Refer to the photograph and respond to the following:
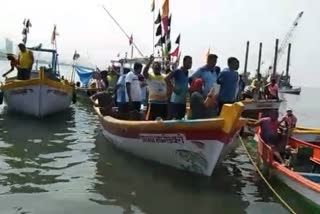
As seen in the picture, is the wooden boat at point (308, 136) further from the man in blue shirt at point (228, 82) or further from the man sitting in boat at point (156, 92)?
the man sitting in boat at point (156, 92)

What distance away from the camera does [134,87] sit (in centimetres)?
1389

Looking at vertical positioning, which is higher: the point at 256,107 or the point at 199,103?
the point at 199,103

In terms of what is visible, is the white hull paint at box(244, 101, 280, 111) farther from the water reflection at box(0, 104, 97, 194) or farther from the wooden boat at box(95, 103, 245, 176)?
the wooden boat at box(95, 103, 245, 176)

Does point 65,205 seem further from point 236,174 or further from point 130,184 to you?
point 236,174

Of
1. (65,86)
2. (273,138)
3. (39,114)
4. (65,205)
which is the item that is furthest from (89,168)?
(65,86)

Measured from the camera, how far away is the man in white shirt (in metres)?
13.3

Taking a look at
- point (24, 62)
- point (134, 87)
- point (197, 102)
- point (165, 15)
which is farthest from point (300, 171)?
point (165, 15)

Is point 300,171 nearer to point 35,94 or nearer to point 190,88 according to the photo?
point 190,88

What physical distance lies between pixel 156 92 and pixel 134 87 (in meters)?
1.97

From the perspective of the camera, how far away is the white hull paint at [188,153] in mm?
10047

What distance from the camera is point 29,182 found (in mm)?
9836

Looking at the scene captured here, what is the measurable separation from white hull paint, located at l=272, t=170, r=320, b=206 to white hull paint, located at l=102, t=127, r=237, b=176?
4.00ft

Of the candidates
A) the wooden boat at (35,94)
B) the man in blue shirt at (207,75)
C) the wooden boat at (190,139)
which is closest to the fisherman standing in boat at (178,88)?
the man in blue shirt at (207,75)

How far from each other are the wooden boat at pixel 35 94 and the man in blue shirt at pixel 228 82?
8.21 meters
